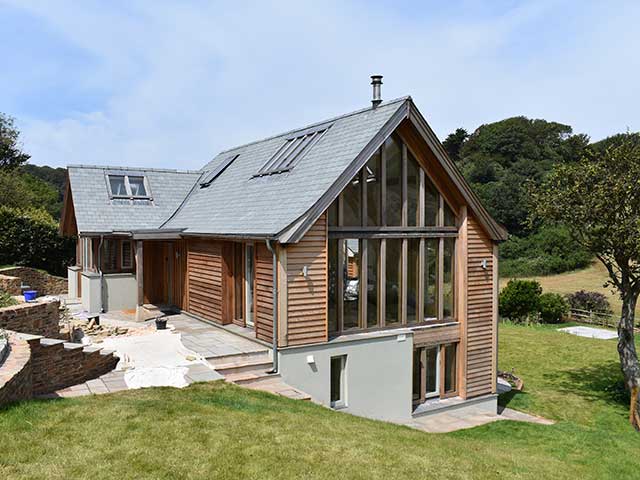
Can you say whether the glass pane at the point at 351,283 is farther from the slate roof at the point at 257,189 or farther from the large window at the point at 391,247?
the slate roof at the point at 257,189

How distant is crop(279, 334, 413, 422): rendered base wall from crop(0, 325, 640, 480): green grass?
154cm

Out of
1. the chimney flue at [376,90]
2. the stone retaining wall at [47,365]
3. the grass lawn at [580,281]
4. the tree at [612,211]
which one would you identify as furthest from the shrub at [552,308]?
the stone retaining wall at [47,365]

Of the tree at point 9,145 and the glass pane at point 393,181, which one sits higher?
the tree at point 9,145

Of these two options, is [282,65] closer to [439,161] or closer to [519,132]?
[439,161]

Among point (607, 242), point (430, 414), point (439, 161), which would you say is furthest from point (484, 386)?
point (439, 161)

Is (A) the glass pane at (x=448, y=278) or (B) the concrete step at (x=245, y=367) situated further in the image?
(A) the glass pane at (x=448, y=278)

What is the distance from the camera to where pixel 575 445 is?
36.1ft

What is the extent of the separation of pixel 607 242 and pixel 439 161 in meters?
5.79

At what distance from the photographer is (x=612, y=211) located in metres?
14.9

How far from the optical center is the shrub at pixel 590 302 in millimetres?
33906

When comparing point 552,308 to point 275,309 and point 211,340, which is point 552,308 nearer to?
point 211,340

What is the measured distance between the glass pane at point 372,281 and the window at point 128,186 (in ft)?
35.3

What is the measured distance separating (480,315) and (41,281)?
21310mm

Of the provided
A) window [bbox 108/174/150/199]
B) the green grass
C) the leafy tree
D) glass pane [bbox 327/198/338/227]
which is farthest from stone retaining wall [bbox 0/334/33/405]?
the leafy tree
